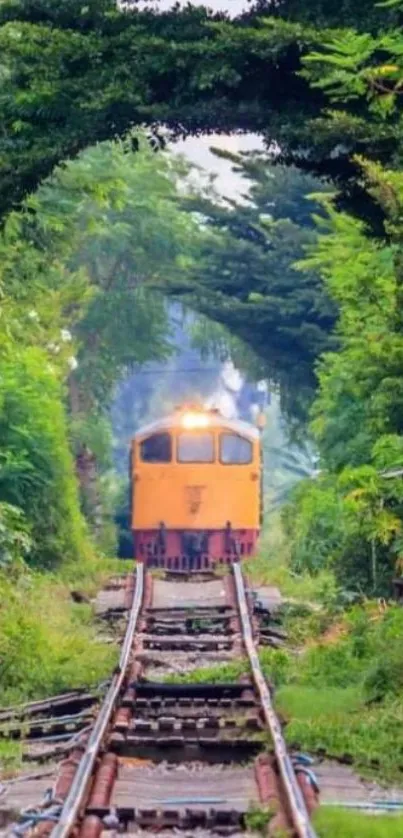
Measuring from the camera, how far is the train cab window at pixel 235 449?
29.4m

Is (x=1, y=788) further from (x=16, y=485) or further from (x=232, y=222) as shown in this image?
(x=232, y=222)

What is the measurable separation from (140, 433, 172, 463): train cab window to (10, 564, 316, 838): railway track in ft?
47.9

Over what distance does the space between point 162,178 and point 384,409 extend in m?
28.2

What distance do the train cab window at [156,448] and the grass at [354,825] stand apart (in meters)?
22.1

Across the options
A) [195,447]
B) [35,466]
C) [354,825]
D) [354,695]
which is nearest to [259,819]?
[354,825]

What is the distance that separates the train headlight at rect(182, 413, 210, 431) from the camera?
30.0 m

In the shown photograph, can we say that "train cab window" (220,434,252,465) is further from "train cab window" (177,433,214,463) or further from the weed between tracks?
the weed between tracks

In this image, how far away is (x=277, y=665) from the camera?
1396 cm

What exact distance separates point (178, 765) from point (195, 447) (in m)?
A: 20.4

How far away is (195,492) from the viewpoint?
94.4ft

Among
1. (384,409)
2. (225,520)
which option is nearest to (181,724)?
(384,409)

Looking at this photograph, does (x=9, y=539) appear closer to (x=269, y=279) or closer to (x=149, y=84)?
(x=149, y=84)

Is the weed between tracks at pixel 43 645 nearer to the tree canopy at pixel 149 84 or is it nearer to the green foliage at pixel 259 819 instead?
the green foliage at pixel 259 819

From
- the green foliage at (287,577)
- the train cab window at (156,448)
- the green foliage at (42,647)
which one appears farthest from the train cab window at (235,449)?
the green foliage at (42,647)
